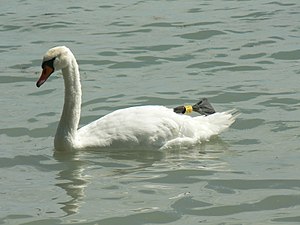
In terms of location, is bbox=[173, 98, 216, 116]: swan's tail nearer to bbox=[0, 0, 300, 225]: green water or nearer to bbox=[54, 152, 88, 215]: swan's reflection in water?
bbox=[0, 0, 300, 225]: green water

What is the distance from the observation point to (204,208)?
8.45 m

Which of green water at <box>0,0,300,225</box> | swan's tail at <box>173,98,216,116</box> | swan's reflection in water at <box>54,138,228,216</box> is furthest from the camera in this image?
swan's tail at <box>173,98,216,116</box>

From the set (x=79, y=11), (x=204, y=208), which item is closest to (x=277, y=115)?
(x=204, y=208)

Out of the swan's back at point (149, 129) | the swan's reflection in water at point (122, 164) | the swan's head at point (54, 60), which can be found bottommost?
the swan's reflection in water at point (122, 164)

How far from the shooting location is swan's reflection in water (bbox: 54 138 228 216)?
9.39 m

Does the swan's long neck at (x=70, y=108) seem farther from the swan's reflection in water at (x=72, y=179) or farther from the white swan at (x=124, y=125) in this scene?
the swan's reflection in water at (x=72, y=179)

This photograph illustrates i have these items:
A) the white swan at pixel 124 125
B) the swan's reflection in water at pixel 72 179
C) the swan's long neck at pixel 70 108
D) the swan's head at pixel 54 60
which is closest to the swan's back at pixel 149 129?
the white swan at pixel 124 125

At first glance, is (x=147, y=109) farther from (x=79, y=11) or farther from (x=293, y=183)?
(x=79, y=11)

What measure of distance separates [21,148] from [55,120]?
3.18 ft

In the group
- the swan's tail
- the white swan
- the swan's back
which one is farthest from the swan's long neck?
the swan's tail

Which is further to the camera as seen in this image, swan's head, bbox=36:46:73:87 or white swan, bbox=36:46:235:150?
swan's head, bbox=36:46:73:87

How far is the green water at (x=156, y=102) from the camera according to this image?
865cm

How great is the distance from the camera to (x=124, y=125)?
34.2 ft

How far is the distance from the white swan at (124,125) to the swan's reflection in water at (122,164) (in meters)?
0.09
